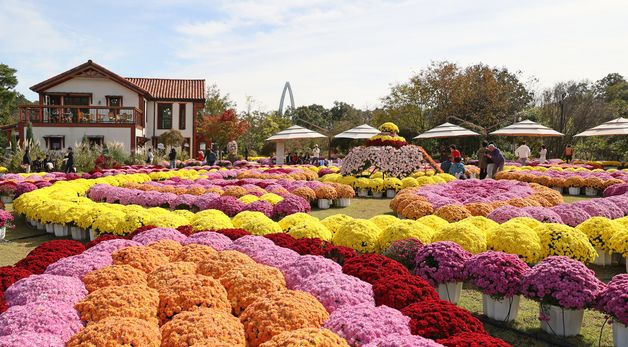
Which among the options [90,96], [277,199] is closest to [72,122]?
[90,96]

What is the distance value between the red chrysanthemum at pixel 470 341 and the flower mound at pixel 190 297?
1932 millimetres

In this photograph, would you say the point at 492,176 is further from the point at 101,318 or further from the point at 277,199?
the point at 101,318

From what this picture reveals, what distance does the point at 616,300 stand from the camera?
5121 millimetres

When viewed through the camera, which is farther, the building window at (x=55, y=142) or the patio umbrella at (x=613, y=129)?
the building window at (x=55, y=142)

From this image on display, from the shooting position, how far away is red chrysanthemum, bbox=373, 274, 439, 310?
16.3 ft

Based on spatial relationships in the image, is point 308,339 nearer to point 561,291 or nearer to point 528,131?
point 561,291

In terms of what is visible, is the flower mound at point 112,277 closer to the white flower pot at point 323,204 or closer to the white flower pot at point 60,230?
the white flower pot at point 60,230

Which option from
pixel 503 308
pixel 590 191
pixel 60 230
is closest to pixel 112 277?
pixel 503 308

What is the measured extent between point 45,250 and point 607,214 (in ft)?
33.5

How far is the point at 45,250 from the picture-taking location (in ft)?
21.5

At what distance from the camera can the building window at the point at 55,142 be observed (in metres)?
33.7

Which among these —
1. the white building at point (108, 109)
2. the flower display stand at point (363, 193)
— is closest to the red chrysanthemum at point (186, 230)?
the flower display stand at point (363, 193)

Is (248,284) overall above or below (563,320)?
above

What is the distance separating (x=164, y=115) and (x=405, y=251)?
125 ft
